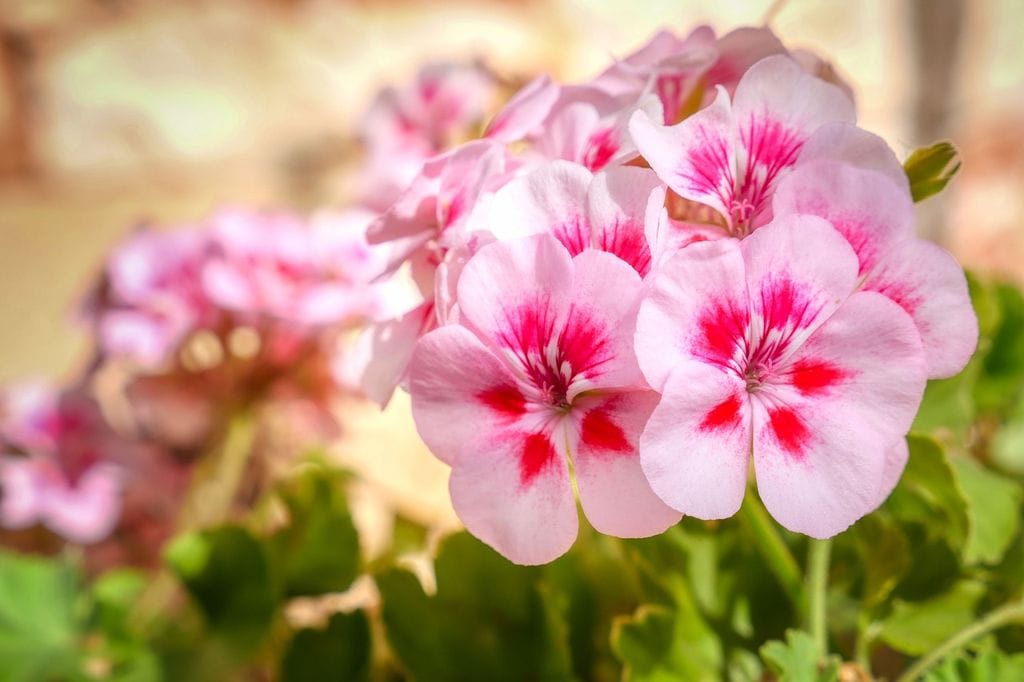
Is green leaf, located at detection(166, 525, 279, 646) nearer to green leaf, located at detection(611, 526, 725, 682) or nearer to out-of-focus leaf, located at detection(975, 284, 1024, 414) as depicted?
green leaf, located at detection(611, 526, 725, 682)

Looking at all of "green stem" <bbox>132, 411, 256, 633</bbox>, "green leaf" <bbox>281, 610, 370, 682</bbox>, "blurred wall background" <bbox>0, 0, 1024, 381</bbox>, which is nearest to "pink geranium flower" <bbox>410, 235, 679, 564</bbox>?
"green leaf" <bbox>281, 610, 370, 682</bbox>

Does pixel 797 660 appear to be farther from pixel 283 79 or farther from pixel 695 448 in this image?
pixel 283 79

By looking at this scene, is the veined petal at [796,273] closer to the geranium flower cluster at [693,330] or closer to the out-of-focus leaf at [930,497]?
the geranium flower cluster at [693,330]

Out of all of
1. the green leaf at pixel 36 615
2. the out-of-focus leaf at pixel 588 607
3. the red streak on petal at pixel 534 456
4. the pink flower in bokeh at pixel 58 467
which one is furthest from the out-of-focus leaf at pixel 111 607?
the red streak on petal at pixel 534 456

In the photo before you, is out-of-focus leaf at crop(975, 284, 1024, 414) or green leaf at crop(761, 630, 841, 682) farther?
out-of-focus leaf at crop(975, 284, 1024, 414)

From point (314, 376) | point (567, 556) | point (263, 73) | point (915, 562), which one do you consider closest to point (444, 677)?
point (567, 556)

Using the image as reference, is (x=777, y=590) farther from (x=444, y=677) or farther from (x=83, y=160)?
(x=83, y=160)

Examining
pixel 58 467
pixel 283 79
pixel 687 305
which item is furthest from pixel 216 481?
pixel 283 79
